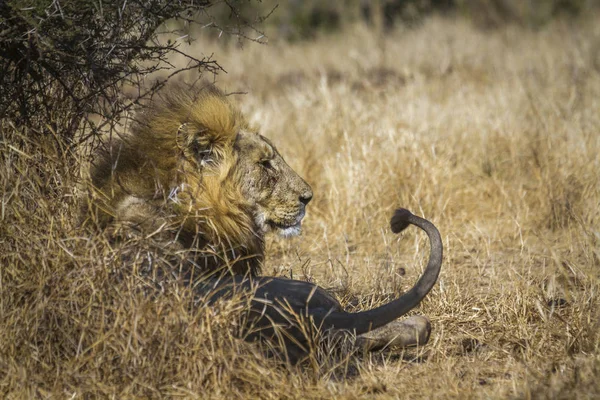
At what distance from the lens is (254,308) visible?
3.26 metres

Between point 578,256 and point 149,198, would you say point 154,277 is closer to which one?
point 149,198

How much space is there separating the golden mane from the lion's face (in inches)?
2.2

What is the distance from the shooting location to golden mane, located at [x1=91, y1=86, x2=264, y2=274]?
350 cm

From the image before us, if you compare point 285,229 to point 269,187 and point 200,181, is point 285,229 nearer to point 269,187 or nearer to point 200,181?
point 269,187

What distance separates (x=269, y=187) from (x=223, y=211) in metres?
0.36

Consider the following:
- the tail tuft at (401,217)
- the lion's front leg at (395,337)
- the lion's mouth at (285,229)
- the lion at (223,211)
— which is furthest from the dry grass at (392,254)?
the tail tuft at (401,217)

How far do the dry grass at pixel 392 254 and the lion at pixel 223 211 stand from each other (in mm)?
157

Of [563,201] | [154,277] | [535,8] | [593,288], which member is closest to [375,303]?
[593,288]

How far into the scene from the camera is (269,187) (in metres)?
3.97

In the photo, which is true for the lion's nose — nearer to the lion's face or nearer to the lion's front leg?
the lion's face

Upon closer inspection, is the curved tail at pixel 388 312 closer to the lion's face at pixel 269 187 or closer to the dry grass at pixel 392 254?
the dry grass at pixel 392 254

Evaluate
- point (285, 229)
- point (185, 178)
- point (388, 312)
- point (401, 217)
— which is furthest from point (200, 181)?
point (388, 312)

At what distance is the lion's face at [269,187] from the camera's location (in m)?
3.89

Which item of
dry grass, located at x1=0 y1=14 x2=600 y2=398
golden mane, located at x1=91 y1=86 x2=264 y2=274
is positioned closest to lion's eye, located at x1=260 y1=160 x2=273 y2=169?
golden mane, located at x1=91 y1=86 x2=264 y2=274
